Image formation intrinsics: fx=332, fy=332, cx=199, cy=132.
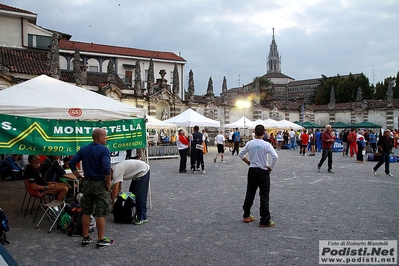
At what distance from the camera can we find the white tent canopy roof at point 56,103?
265 inches

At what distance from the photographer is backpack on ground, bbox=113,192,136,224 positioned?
6508 mm

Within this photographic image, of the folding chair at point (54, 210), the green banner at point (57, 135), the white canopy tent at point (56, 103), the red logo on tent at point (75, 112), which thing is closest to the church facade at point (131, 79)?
the white canopy tent at point (56, 103)

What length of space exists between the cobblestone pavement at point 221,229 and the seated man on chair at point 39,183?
0.70 m

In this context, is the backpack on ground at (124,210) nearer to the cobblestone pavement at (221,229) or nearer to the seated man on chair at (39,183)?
the cobblestone pavement at (221,229)

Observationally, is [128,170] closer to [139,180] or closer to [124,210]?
[139,180]

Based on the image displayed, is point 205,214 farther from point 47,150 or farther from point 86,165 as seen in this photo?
point 47,150

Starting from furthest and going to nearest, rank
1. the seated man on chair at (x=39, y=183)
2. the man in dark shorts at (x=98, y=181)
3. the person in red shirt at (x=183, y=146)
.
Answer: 1. the person in red shirt at (x=183, y=146)
2. the seated man on chair at (x=39, y=183)
3. the man in dark shorts at (x=98, y=181)

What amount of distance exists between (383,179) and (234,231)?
8.14m

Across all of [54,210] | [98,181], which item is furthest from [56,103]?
[98,181]

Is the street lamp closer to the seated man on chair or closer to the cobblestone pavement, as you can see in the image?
the cobblestone pavement

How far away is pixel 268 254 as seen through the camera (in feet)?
15.6

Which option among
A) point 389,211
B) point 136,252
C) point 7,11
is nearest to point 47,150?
point 136,252

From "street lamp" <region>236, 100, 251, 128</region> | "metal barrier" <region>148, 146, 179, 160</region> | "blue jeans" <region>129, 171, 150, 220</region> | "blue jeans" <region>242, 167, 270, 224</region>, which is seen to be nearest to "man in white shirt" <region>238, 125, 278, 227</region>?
"blue jeans" <region>242, 167, 270, 224</region>

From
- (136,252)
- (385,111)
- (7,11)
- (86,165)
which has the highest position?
(7,11)
